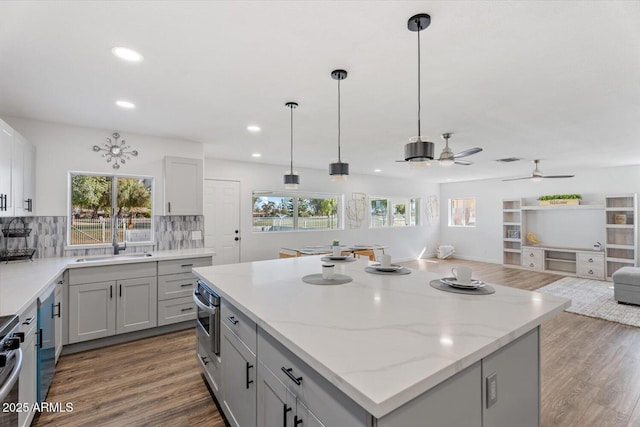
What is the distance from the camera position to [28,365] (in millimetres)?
1801

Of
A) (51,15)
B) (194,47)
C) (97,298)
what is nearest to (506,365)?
(194,47)

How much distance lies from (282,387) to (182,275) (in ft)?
9.05

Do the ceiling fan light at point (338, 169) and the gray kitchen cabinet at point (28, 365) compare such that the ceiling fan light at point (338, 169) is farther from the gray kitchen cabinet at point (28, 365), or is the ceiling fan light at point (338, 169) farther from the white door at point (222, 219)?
the white door at point (222, 219)

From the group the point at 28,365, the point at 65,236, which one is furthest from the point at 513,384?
the point at 65,236

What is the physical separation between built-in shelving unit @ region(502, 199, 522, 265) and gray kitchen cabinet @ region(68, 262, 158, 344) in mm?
8233

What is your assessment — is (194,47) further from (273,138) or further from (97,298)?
(97,298)

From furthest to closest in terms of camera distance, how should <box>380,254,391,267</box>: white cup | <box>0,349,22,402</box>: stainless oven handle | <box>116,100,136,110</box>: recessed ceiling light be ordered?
<box>116,100,136,110</box>: recessed ceiling light → <box>380,254,391,267</box>: white cup → <box>0,349,22,402</box>: stainless oven handle

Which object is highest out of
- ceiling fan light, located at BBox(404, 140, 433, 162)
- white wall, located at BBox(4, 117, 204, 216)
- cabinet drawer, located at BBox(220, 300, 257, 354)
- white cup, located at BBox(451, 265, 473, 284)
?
white wall, located at BBox(4, 117, 204, 216)

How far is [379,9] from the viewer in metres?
1.54

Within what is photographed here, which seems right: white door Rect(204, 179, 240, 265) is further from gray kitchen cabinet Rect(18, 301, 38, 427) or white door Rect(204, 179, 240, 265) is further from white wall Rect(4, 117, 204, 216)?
gray kitchen cabinet Rect(18, 301, 38, 427)

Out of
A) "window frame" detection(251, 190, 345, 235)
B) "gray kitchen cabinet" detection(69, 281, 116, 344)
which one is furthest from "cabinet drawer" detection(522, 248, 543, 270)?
"gray kitchen cabinet" detection(69, 281, 116, 344)

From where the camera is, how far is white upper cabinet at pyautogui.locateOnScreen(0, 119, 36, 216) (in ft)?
7.95

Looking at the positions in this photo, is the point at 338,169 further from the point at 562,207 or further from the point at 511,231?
the point at 511,231

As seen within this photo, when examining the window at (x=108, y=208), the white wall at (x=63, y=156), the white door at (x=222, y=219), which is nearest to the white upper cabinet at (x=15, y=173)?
the white wall at (x=63, y=156)
